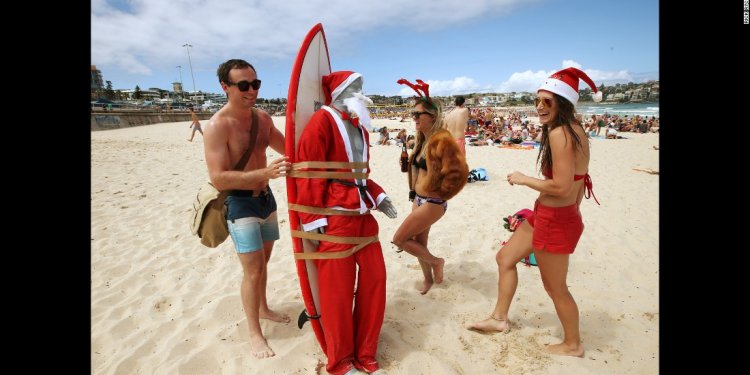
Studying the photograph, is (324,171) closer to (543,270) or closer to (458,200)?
(543,270)

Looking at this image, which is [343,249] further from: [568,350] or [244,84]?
[568,350]

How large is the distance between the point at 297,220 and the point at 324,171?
388mm

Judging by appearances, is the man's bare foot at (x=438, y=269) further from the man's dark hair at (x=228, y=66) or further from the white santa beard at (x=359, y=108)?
the man's dark hair at (x=228, y=66)

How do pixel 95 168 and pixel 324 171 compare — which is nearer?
pixel 324 171

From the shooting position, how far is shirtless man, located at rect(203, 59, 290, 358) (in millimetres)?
2570

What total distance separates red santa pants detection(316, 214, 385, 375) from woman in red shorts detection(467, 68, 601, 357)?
1.14 metres

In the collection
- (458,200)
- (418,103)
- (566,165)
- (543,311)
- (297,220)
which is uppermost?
(418,103)

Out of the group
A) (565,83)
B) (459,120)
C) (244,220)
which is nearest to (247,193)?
(244,220)

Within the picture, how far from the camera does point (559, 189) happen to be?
7.62ft

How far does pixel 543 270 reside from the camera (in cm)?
262

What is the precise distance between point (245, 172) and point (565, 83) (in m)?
2.28
